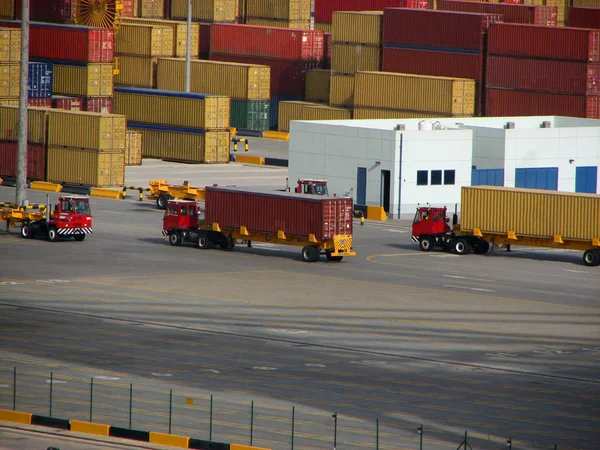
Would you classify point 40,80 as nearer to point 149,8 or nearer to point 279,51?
point 279,51

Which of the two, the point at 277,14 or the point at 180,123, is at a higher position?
the point at 277,14

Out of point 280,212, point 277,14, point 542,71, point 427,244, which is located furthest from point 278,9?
point 280,212

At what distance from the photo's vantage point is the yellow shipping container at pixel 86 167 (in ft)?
306

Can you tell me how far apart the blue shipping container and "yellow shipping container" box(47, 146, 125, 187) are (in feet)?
40.2

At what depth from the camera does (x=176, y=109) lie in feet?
351

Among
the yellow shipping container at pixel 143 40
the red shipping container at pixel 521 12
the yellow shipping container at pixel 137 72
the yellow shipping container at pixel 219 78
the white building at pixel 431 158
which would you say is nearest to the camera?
the white building at pixel 431 158

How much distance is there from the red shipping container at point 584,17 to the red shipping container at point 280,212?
265 ft

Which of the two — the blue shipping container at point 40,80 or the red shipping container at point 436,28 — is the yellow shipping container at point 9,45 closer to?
the blue shipping container at point 40,80

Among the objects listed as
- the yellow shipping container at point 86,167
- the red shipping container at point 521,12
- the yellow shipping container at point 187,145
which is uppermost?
the red shipping container at point 521,12

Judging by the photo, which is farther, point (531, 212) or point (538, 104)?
point (538, 104)

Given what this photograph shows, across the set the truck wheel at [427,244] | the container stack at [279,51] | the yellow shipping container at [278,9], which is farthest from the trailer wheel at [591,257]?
the yellow shipping container at [278,9]

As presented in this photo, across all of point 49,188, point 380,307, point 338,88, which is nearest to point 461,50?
point 338,88

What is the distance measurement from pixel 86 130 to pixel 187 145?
15.7 m

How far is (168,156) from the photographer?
10969cm
